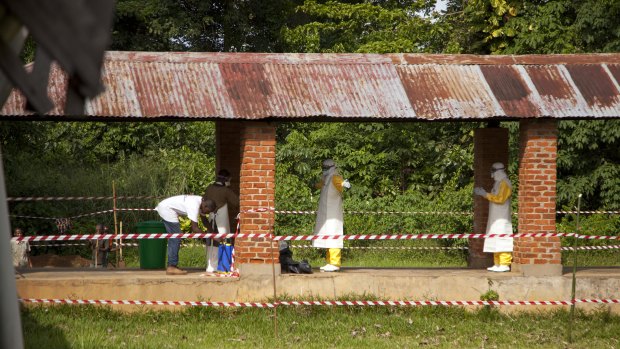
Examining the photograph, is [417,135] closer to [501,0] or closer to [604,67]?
[501,0]

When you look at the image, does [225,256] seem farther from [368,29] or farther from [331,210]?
[368,29]

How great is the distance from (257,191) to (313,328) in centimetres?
241

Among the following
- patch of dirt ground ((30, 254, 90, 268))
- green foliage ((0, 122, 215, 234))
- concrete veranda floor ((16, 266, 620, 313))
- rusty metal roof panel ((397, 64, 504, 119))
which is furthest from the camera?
green foliage ((0, 122, 215, 234))

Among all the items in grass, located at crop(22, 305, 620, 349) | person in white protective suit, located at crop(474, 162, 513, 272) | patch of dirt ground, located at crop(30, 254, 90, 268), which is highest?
person in white protective suit, located at crop(474, 162, 513, 272)

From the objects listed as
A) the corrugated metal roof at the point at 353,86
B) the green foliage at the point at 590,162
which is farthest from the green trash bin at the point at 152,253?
the green foliage at the point at 590,162

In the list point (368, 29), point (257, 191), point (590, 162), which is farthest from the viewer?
point (368, 29)

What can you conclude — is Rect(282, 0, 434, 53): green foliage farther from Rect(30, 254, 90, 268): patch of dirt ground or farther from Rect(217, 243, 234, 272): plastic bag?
Rect(217, 243, 234, 272): plastic bag

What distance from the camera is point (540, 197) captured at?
1430cm

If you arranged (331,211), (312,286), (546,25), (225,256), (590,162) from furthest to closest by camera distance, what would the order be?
(546,25) → (590,162) → (331,211) → (225,256) → (312,286)

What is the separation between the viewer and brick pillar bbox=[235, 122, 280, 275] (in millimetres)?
13836

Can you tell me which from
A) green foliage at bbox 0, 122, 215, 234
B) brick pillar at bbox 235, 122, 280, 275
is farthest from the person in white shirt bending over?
green foliage at bbox 0, 122, 215, 234

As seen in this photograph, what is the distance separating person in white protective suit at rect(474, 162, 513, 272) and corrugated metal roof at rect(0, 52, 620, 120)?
4.38 feet

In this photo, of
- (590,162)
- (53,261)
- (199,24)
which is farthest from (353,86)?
(199,24)

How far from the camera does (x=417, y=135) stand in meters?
26.9
